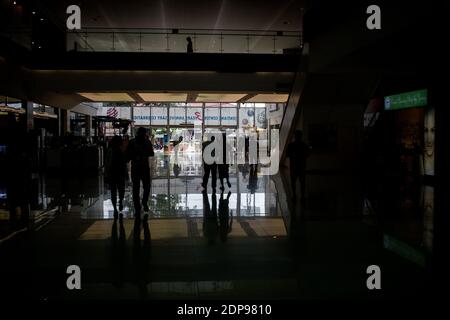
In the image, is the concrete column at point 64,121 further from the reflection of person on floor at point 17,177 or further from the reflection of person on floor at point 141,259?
the reflection of person on floor at point 141,259

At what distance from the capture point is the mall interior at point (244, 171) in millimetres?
5172

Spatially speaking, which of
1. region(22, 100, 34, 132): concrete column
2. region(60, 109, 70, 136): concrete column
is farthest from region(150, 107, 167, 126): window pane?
region(22, 100, 34, 132): concrete column

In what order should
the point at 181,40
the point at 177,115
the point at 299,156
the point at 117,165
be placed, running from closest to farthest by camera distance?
1. the point at 117,165
2. the point at 299,156
3. the point at 181,40
4. the point at 177,115

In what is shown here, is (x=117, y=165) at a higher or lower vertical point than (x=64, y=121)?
lower

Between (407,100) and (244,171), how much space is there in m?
8.16

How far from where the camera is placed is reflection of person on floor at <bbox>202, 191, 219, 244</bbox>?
Result: 7.29 metres

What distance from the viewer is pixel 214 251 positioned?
623 cm

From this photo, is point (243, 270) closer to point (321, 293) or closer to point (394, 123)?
point (321, 293)

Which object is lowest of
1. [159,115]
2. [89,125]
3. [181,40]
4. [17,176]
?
[17,176]

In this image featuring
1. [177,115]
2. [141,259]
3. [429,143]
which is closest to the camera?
[141,259]

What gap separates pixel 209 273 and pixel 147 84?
17.2 meters

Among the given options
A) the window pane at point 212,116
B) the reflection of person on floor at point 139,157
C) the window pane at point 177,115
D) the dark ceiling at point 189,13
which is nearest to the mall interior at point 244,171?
the dark ceiling at point 189,13

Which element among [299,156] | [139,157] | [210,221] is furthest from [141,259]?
[299,156]

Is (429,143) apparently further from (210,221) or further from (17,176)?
(17,176)
